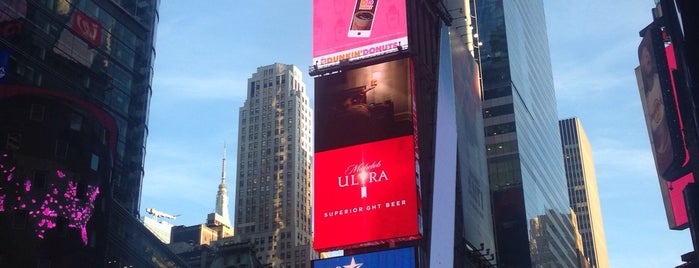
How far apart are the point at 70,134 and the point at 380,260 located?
22470mm

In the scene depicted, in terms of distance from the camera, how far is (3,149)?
165 ft

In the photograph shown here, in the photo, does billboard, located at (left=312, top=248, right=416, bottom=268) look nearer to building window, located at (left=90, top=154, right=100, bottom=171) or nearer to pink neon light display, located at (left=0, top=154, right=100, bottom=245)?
building window, located at (left=90, top=154, right=100, bottom=171)

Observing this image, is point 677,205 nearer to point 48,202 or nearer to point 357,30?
point 357,30

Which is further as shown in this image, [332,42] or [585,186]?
[585,186]

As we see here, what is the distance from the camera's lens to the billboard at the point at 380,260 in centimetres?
5703

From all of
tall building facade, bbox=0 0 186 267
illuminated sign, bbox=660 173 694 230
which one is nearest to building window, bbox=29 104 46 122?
tall building facade, bbox=0 0 186 267

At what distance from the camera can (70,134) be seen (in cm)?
5369

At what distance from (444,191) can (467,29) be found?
44161 mm

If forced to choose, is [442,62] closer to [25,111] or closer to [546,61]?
[25,111]

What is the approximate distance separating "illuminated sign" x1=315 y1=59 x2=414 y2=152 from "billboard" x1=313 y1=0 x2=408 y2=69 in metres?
1.74

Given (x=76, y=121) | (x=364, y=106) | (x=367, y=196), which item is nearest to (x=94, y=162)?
(x=76, y=121)

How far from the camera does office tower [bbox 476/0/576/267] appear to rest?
336ft

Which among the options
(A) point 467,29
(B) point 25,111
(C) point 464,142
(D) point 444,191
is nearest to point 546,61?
(A) point 467,29

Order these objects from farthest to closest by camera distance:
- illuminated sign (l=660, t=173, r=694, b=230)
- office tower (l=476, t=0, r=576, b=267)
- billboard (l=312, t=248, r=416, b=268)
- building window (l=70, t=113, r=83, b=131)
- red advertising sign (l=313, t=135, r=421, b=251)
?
office tower (l=476, t=0, r=576, b=267) < red advertising sign (l=313, t=135, r=421, b=251) < billboard (l=312, t=248, r=416, b=268) < building window (l=70, t=113, r=83, b=131) < illuminated sign (l=660, t=173, r=694, b=230)
